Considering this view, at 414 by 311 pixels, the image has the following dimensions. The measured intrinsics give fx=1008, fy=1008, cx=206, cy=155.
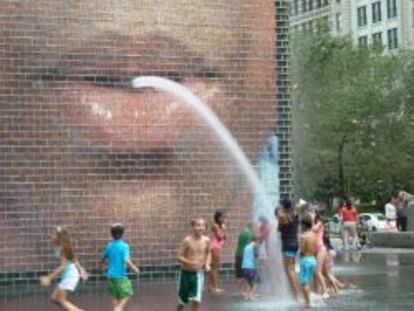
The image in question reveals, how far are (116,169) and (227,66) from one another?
10.7 ft

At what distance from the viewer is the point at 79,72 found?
19891 mm

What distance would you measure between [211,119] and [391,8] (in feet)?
260

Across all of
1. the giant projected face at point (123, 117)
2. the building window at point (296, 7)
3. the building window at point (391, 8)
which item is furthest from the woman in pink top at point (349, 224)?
the building window at point (296, 7)

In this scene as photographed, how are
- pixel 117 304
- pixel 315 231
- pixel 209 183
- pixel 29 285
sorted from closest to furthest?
pixel 117 304 → pixel 315 231 → pixel 29 285 → pixel 209 183

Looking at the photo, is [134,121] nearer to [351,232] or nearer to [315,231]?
[315,231]

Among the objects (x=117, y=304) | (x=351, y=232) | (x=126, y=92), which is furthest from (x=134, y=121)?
(x=351, y=232)

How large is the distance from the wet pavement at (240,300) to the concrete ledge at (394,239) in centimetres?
792

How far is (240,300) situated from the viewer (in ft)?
53.6

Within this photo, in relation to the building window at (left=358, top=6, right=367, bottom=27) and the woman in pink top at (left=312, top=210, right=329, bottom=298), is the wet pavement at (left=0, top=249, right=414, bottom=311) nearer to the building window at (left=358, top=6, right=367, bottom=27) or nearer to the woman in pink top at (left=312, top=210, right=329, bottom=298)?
the woman in pink top at (left=312, top=210, right=329, bottom=298)

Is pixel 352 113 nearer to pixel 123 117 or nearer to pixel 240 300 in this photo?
pixel 123 117

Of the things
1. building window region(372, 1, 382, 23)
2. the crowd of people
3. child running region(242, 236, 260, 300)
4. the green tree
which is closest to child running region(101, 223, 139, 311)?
the crowd of people

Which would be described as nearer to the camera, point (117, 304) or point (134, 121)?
point (117, 304)

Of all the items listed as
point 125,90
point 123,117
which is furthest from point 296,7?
point 123,117

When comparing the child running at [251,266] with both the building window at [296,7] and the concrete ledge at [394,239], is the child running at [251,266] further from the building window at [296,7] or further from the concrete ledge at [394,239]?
the building window at [296,7]
